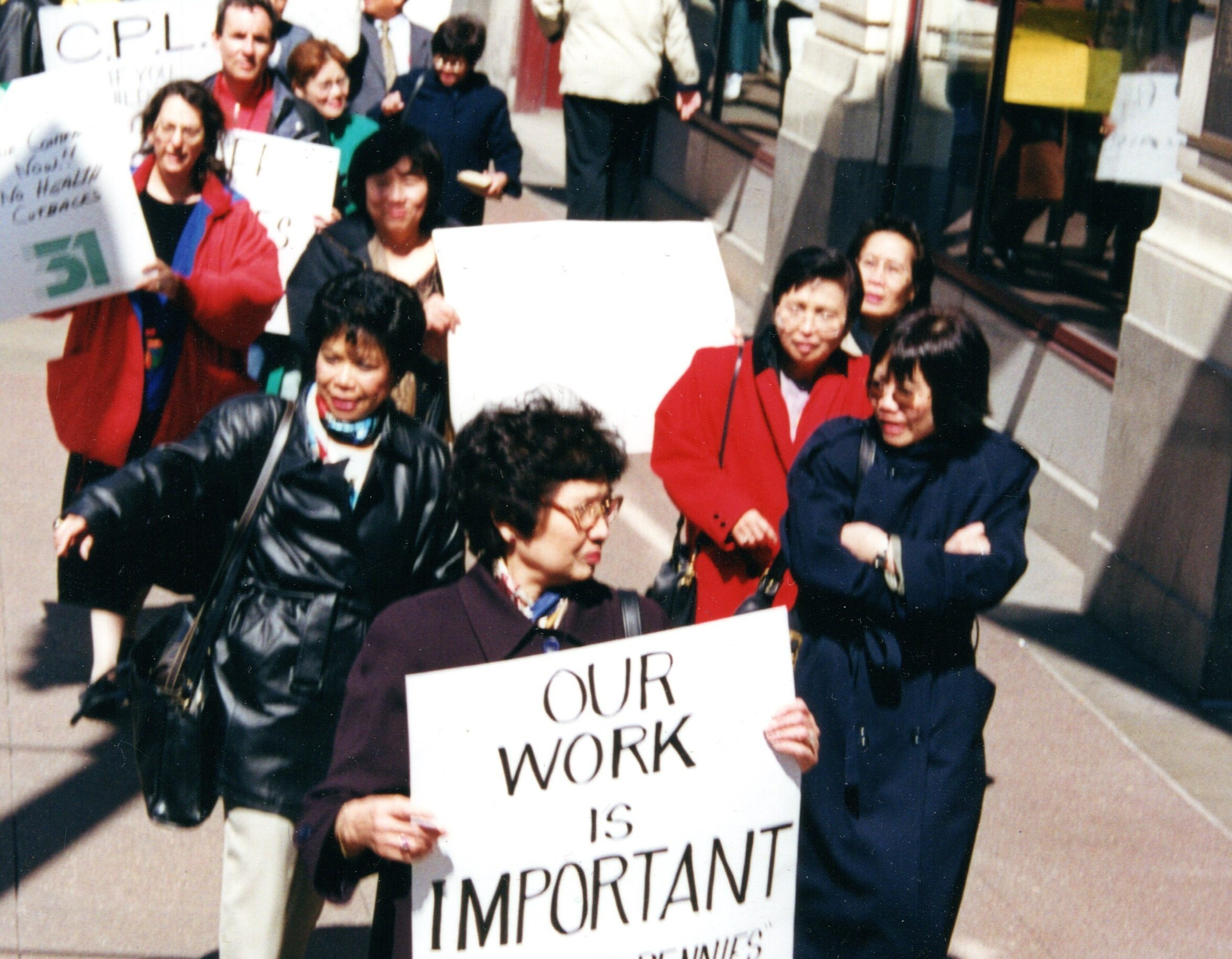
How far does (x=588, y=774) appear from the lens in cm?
279

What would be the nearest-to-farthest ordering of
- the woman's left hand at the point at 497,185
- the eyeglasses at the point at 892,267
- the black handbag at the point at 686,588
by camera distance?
the black handbag at the point at 686,588 < the eyeglasses at the point at 892,267 < the woman's left hand at the point at 497,185

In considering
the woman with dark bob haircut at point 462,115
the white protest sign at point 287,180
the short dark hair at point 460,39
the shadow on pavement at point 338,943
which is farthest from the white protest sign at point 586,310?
the short dark hair at point 460,39

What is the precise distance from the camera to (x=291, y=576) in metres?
3.62

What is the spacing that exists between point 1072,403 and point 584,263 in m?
3.37

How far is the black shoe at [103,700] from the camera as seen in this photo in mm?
4845

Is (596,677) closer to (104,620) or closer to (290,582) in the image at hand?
(290,582)

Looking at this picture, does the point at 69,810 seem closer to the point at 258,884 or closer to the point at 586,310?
the point at 258,884

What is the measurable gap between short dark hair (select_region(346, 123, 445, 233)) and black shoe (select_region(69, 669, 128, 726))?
1513mm

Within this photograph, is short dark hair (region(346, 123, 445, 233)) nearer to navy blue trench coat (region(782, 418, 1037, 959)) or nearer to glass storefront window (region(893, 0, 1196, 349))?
navy blue trench coat (region(782, 418, 1037, 959))

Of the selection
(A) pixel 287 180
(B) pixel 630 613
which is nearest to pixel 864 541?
(B) pixel 630 613

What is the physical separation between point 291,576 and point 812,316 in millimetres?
1358

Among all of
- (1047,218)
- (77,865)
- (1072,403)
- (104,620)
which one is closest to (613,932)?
Answer: (77,865)

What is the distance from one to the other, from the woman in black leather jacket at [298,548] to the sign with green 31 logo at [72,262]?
1409 mm

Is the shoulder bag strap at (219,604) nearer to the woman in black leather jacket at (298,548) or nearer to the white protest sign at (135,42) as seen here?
the woman in black leather jacket at (298,548)
